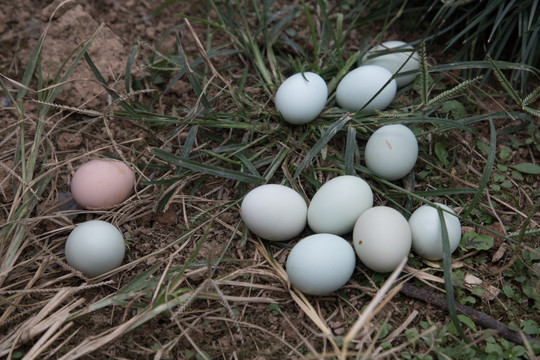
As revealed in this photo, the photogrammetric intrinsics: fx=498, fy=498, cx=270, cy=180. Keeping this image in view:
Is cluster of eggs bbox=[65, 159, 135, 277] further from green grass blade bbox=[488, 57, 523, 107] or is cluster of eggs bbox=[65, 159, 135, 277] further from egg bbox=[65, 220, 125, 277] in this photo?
green grass blade bbox=[488, 57, 523, 107]

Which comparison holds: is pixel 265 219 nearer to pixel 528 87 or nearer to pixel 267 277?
pixel 267 277

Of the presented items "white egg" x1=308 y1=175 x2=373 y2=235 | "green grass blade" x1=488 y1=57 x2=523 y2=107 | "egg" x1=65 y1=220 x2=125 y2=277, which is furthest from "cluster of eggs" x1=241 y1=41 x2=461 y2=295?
"egg" x1=65 y1=220 x2=125 y2=277

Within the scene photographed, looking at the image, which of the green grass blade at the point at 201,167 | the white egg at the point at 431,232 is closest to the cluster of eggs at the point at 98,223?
the green grass blade at the point at 201,167

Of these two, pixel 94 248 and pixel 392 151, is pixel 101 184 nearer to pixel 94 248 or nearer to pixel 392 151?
pixel 94 248

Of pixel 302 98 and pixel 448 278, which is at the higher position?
pixel 302 98

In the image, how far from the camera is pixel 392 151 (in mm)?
1558

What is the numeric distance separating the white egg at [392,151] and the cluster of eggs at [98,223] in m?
0.81

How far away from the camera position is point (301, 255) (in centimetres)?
139

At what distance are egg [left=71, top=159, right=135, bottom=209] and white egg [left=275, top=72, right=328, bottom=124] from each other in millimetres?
573

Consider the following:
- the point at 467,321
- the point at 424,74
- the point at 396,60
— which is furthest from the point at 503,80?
the point at 467,321

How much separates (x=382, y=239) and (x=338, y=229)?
16 centimetres

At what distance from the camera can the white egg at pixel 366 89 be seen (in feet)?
5.52

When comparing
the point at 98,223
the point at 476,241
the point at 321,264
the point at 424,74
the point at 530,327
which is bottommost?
the point at 530,327

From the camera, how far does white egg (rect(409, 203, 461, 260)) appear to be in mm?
1455
